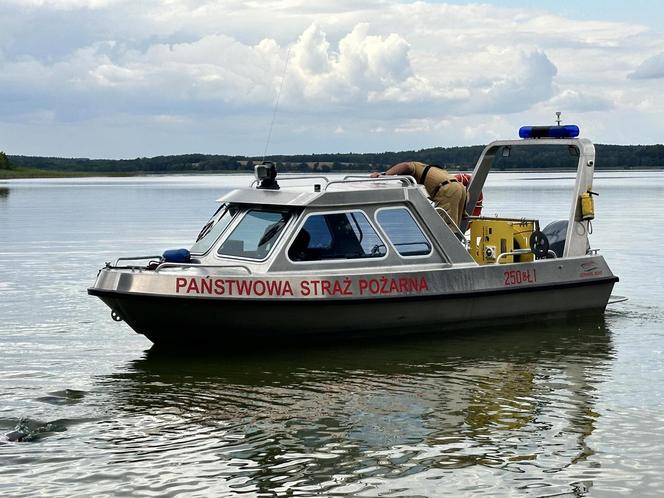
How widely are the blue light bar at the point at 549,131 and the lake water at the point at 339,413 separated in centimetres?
267

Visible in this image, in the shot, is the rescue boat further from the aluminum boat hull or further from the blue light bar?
the blue light bar

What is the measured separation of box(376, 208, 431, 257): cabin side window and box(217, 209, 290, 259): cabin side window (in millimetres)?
1244

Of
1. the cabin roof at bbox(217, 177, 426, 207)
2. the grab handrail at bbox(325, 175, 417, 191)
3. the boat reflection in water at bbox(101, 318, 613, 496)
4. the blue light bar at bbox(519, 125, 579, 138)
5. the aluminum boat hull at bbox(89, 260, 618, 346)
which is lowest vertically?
the boat reflection in water at bbox(101, 318, 613, 496)

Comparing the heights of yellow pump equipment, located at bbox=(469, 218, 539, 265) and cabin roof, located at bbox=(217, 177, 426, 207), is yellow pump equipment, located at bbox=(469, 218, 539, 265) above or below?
below

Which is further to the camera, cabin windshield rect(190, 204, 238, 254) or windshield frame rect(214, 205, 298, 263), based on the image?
cabin windshield rect(190, 204, 238, 254)

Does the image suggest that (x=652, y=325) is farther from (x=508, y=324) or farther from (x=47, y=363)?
(x=47, y=363)

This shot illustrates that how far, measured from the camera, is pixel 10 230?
3450 cm

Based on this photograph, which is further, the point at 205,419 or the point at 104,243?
the point at 104,243

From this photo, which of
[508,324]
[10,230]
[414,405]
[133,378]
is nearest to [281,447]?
[414,405]

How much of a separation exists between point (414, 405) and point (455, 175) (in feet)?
20.5

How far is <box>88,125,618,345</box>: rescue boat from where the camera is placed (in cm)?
1170

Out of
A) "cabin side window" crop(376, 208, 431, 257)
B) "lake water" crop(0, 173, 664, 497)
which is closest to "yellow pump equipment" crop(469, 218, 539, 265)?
"lake water" crop(0, 173, 664, 497)

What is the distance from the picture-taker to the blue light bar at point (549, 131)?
1500 cm

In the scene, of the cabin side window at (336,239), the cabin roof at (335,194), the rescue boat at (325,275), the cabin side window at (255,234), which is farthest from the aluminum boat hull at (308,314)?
the cabin roof at (335,194)
